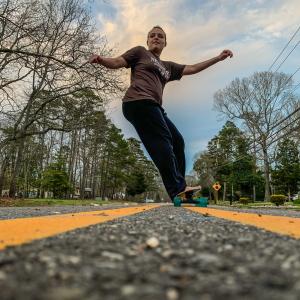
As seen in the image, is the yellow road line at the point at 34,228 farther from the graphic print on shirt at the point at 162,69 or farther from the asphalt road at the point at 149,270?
the graphic print on shirt at the point at 162,69

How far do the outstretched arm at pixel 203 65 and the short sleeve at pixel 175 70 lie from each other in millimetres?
57

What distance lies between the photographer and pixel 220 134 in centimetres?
7206

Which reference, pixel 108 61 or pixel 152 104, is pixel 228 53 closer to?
pixel 152 104

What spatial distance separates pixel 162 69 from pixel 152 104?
0.67m

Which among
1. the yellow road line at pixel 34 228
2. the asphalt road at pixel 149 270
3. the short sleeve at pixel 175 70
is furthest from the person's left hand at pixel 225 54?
the asphalt road at pixel 149 270

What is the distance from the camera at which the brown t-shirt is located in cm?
473

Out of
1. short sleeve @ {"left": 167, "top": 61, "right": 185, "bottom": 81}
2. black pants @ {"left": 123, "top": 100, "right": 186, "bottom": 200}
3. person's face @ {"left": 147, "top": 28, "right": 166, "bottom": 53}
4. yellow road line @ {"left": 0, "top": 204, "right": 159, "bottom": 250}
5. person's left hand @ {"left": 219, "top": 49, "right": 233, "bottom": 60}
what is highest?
person's face @ {"left": 147, "top": 28, "right": 166, "bottom": 53}

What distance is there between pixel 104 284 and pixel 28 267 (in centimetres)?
28

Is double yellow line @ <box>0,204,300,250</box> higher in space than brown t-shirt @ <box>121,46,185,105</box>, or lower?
lower

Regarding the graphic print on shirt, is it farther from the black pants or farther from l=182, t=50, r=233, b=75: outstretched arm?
the black pants

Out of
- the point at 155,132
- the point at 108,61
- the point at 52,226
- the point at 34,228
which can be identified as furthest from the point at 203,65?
the point at 34,228

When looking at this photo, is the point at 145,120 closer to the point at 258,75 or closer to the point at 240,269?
the point at 240,269

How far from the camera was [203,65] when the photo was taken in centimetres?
549

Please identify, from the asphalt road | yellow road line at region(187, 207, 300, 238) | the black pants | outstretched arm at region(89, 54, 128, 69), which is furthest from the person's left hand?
the asphalt road
